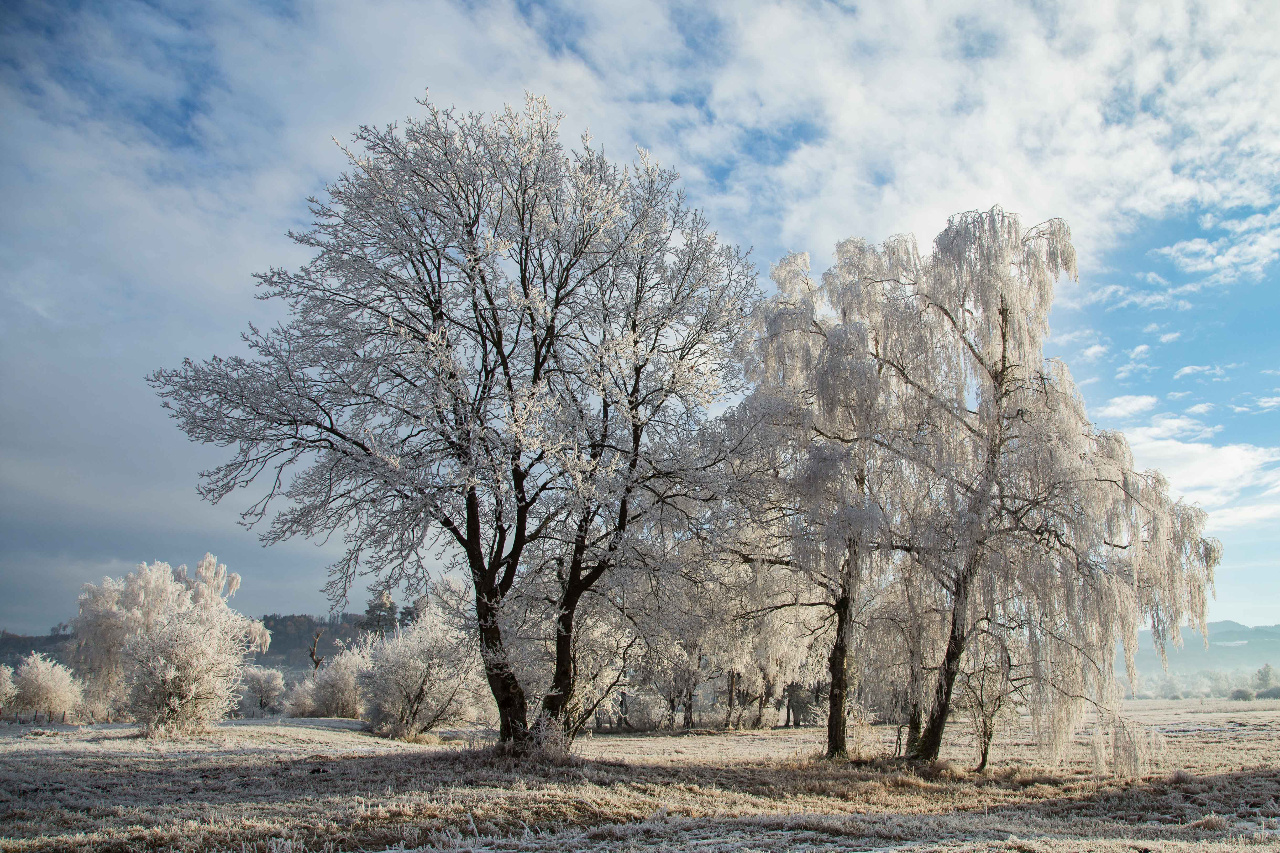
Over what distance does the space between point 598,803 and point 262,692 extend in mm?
40582

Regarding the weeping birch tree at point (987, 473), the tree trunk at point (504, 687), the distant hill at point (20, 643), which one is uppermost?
the weeping birch tree at point (987, 473)

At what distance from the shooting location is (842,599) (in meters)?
14.8

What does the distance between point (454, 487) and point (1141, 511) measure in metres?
13.4

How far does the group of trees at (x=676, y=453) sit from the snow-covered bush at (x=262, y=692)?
1387 inches

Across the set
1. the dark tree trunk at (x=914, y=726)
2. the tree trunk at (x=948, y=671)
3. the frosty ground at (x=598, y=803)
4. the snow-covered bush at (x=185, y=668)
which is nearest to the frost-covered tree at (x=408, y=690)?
the snow-covered bush at (x=185, y=668)

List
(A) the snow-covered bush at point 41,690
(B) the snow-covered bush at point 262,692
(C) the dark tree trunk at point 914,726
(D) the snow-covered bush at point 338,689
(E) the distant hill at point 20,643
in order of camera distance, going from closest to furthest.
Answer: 1. (C) the dark tree trunk at point 914,726
2. (D) the snow-covered bush at point 338,689
3. (A) the snow-covered bush at point 41,690
4. (B) the snow-covered bush at point 262,692
5. (E) the distant hill at point 20,643

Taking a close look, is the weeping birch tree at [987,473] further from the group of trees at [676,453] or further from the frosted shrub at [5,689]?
the frosted shrub at [5,689]

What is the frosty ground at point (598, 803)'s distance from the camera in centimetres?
666

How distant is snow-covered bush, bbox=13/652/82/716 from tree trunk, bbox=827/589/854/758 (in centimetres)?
4461

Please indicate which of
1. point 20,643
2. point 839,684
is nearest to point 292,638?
point 20,643

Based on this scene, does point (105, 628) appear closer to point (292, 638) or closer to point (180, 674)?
point (180, 674)

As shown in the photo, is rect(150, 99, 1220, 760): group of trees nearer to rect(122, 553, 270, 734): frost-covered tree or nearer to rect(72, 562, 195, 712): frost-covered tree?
rect(122, 553, 270, 734): frost-covered tree

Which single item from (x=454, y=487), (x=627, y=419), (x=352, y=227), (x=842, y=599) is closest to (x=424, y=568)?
(x=454, y=487)

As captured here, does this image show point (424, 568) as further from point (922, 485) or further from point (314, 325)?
point (922, 485)
